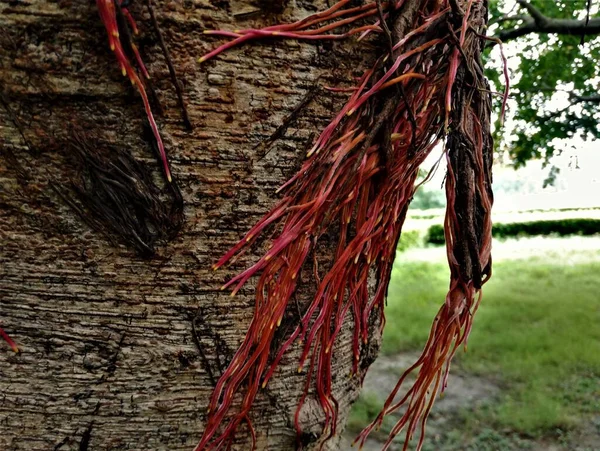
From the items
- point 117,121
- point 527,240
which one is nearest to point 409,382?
point 117,121

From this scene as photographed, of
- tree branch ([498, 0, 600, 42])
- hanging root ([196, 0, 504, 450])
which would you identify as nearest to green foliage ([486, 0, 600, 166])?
tree branch ([498, 0, 600, 42])

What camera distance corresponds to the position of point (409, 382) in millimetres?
4211

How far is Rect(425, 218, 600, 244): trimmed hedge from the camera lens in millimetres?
10078

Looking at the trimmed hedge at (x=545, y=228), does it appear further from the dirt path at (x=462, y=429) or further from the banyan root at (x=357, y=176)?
the banyan root at (x=357, y=176)

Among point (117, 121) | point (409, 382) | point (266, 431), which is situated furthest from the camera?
point (409, 382)

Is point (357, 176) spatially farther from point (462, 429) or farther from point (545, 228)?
point (545, 228)

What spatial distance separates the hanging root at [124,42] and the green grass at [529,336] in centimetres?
326

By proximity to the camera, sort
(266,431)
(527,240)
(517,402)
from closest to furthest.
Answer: (266,431) → (517,402) → (527,240)

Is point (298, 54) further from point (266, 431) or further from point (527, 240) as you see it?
point (527, 240)

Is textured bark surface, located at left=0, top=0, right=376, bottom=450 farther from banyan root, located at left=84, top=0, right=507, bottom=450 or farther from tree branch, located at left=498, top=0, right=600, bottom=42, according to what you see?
tree branch, located at left=498, top=0, right=600, bottom=42

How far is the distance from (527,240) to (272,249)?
33.0 feet

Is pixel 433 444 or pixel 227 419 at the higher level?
pixel 227 419

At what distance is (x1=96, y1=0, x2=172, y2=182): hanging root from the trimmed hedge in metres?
9.76

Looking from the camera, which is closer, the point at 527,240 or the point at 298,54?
the point at 298,54
